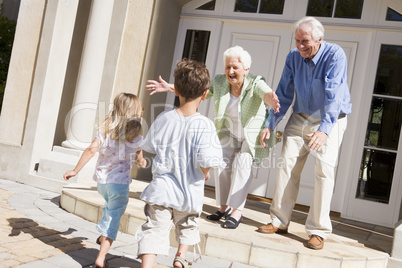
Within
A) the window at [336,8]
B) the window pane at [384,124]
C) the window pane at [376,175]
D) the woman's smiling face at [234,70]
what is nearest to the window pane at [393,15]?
the window at [336,8]

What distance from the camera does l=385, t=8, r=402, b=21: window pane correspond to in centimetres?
552

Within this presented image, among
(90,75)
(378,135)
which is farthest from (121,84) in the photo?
(378,135)

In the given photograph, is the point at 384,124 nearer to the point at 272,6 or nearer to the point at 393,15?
the point at 393,15

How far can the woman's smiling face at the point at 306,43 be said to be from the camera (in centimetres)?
335

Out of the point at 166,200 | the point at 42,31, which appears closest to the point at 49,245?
the point at 166,200

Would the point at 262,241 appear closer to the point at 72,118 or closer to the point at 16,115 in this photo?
the point at 72,118

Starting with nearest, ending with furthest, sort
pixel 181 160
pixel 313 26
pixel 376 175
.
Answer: pixel 181 160
pixel 313 26
pixel 376 175

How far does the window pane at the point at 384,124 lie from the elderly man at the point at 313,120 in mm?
2189

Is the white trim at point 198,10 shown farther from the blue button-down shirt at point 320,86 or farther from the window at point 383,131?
the blue button-down shirt at point 320,86

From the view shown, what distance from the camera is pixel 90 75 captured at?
5492 millimetres

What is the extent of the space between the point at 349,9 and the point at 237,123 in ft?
9.41

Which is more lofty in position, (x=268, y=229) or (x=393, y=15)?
(x=393, y=15)

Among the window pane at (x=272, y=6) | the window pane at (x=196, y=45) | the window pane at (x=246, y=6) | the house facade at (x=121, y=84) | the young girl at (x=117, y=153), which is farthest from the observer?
the window pane at (x=196, y=45)

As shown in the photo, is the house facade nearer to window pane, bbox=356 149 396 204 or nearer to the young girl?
window pane, bbox=356 149 396 204
